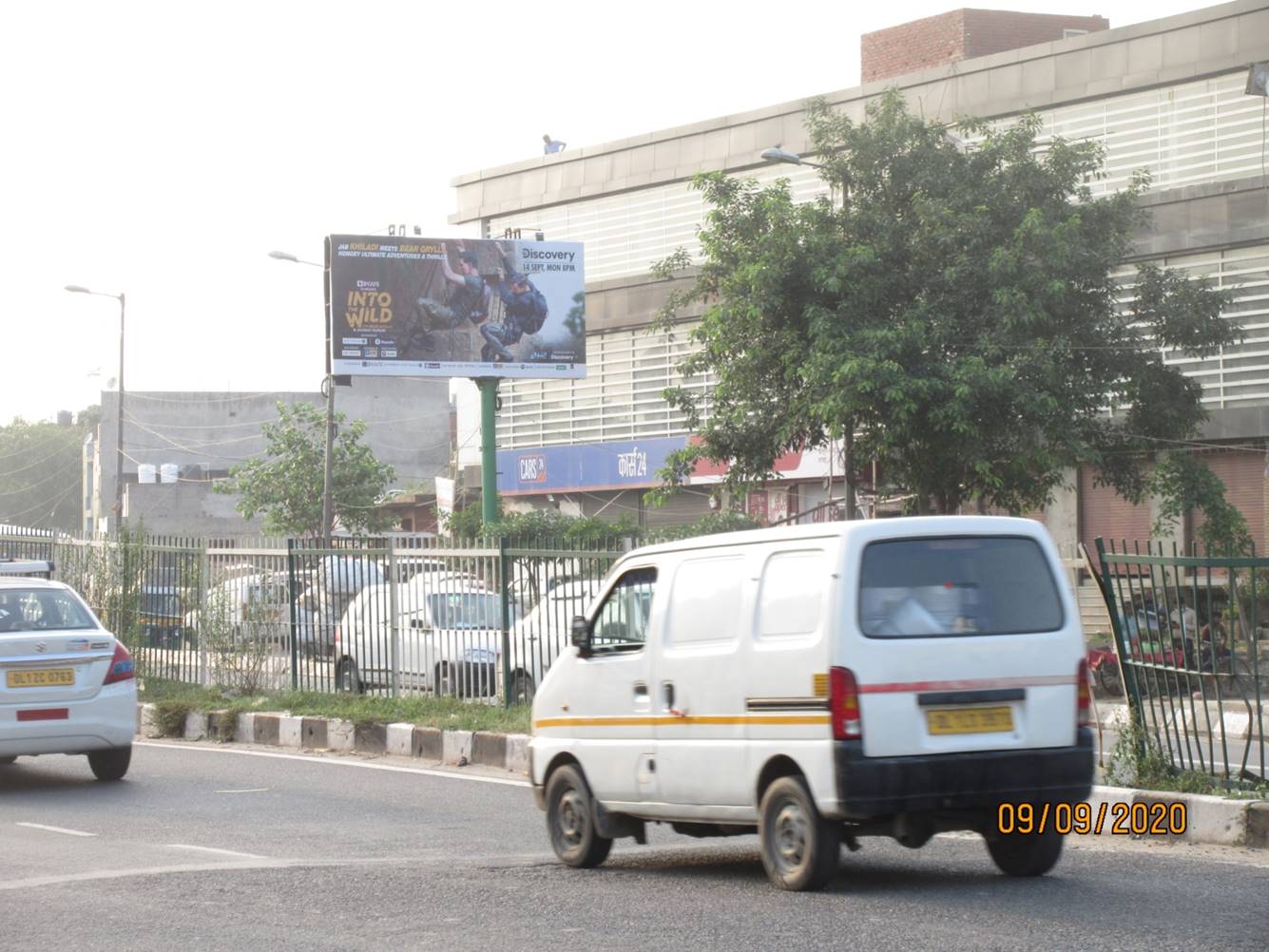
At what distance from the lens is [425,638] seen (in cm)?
1719

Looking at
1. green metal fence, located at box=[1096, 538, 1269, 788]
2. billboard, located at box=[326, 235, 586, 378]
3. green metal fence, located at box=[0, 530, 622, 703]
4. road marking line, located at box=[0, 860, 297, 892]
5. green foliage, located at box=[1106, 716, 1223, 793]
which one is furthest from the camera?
billboard, located at box=[326, 235, 586, 378]

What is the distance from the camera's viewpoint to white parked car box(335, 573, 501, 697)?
16484mm

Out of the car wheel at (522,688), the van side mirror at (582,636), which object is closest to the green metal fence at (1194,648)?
the van side mirror at (582,636)

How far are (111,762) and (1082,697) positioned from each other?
8.56 meters

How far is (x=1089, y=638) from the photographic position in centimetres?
2033

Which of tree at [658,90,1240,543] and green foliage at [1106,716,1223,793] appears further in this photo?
tree at [658,90,1240,543]

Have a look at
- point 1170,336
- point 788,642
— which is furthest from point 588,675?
point 1170,336

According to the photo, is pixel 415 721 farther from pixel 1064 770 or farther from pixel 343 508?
pixel 343 508

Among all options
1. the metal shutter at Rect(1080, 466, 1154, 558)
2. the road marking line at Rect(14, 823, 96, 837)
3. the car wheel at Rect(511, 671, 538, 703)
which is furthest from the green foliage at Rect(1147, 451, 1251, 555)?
the road marking line at Rect(14, 823, 96, 837)

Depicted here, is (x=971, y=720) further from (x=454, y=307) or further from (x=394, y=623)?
(x=454, y=307)

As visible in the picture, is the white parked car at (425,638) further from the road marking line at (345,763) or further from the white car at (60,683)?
the white car at (60,683)

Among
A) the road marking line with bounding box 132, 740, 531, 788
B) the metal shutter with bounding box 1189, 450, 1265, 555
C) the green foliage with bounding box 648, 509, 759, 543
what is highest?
the metal shutter with bounding box 1189, 450, 1265, 555

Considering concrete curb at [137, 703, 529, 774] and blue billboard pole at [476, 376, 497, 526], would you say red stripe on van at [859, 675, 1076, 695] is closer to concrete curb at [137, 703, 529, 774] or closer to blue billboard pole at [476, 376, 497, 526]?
concrete curb at [137, 703, 529, 774]

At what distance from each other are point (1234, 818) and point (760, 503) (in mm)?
29506
